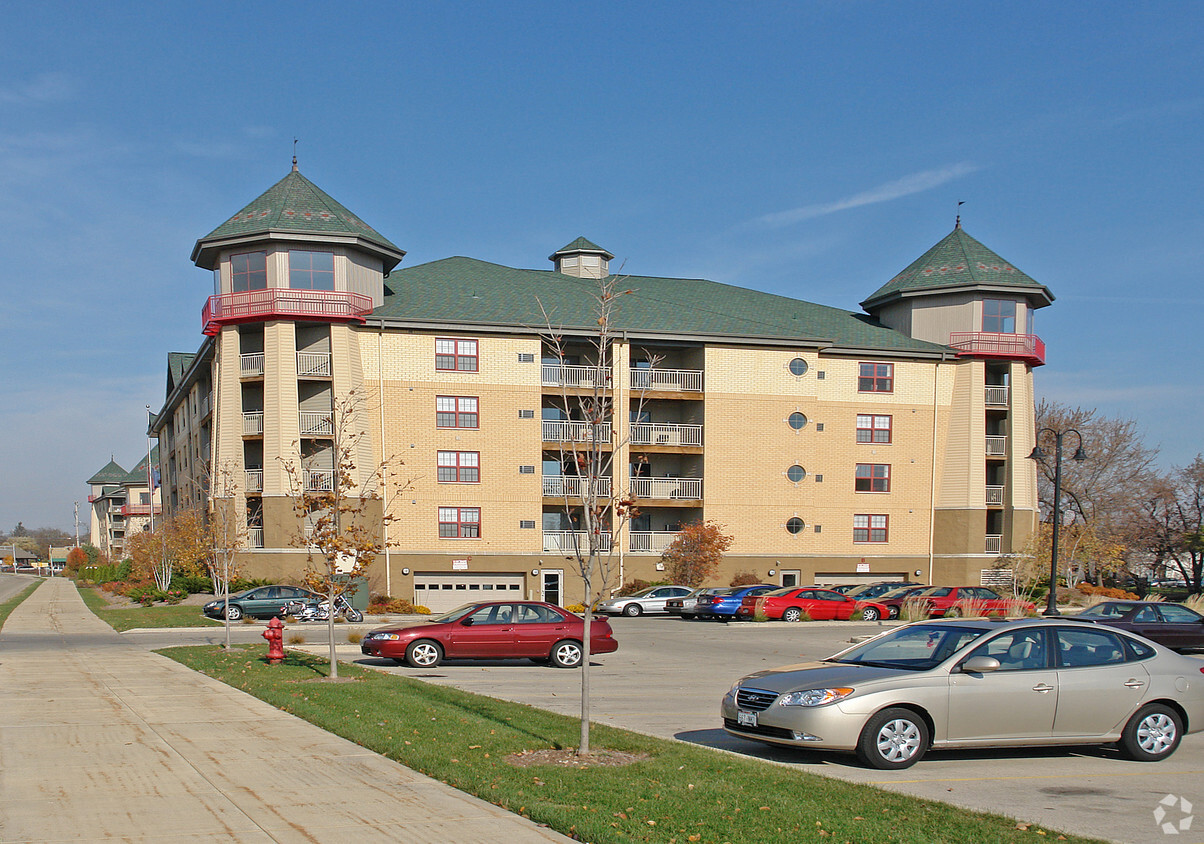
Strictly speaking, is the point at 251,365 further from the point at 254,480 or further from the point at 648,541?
the point at 648,541

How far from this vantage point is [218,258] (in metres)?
45.8

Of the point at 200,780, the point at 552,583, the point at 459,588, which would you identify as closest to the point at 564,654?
the point at 200,780

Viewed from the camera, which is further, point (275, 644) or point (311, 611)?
point (311, 611)

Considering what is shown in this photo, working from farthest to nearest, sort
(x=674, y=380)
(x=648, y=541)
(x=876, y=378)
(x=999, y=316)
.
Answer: (x=999, y=316) < (x=876, y=378) < (x=674, y=380) < (x=648, y=541)

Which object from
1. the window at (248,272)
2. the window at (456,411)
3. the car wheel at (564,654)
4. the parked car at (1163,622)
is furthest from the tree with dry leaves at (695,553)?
the car wheel at (564,654)

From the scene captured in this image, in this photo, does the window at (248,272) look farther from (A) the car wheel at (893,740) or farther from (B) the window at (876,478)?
(A) the car wheel at (893,740)

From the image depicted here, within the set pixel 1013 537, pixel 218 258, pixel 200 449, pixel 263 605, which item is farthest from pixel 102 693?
pixel 1013 537

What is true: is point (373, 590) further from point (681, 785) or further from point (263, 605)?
point (681, 785)

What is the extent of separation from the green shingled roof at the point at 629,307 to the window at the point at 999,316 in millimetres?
3120

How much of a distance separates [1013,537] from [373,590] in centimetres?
2977

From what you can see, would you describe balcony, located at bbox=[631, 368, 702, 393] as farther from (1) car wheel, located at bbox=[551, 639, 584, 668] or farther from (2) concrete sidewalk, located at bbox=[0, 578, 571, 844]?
(2) concrete sidewalk, located at bbox=[0, 578, 571, 844]

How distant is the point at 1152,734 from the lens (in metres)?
11.4

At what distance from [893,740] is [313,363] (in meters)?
38.2

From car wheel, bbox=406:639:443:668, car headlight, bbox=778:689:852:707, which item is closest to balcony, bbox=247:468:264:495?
car wheel, bbox=406:639:443:668
